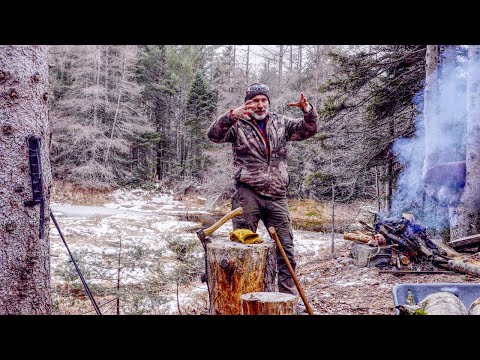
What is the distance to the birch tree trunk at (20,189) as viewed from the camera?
201cm

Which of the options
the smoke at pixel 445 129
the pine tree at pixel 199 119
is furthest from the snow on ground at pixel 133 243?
the smoke at pixel 445 129

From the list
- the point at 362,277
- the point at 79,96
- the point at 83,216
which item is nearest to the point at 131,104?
the point at 79,96

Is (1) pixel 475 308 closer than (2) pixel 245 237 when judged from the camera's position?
Yes

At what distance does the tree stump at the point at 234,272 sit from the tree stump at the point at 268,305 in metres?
0.32

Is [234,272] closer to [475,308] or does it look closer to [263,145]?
[263,145]

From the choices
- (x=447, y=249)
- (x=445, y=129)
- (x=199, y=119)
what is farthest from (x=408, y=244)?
(x=199, y=119)

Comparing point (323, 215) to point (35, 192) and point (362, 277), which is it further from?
point (35, 192)

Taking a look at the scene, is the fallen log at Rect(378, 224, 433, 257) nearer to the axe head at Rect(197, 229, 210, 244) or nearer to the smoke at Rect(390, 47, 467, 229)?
the smoke at Rect(390, 47, 467, 229)

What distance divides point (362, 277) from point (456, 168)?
57.4 inches

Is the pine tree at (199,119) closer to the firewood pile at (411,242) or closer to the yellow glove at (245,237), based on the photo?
the firewood pile at (411,242)

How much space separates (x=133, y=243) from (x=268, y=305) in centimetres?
283

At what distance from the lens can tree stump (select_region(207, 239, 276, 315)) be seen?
2.10 m

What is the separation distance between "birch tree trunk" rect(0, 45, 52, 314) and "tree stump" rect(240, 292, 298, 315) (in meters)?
1.19

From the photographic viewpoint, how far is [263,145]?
107 inches
